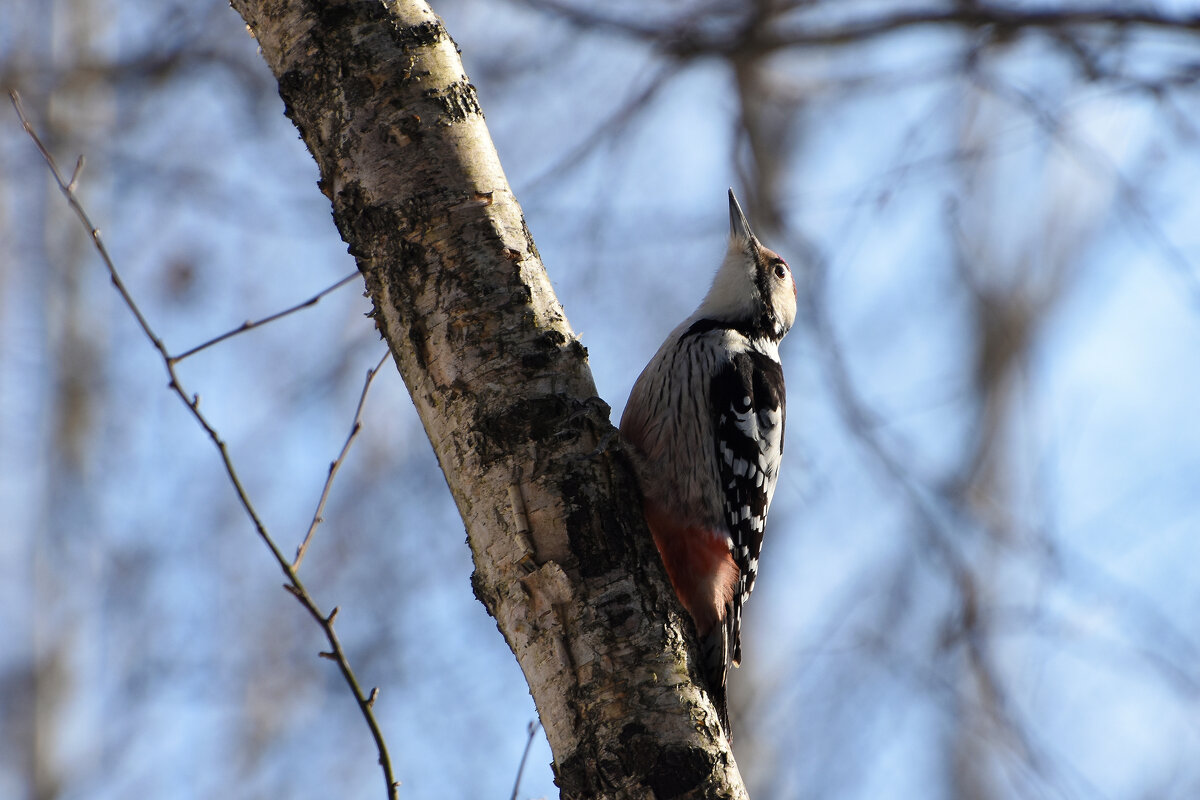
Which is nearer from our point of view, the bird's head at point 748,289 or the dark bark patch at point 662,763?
the dark bark patch at point 662,763

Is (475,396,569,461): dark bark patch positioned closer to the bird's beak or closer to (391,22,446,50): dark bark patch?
(391,22,446,50): dark bark patch

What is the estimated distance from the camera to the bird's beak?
4.94 metres

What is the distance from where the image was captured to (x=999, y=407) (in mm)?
9523

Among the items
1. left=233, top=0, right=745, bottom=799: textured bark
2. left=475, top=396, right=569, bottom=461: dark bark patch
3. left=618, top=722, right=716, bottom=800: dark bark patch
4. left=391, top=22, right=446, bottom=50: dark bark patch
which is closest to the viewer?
left=618, top=722, right=716, bottom=800: dark bark patch

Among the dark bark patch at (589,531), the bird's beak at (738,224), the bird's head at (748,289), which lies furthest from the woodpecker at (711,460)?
the dark bark patch at (589,531)

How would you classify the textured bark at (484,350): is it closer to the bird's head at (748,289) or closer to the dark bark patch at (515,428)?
the dark bark patch at (515,428)

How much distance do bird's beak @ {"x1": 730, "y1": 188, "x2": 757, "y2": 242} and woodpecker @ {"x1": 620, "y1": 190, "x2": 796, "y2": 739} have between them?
599mm

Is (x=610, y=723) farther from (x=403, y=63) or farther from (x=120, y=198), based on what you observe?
(x=120, y=198)

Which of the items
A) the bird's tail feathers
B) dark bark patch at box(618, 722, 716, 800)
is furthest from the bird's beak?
dark bark patch at box(618, 722, 716, 800)

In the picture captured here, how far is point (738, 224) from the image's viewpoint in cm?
501

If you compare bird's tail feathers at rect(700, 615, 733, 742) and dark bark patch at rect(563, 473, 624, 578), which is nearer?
dark bark patch at rect(563, 473, 624, 578)

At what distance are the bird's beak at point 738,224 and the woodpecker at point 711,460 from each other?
1.96 feet

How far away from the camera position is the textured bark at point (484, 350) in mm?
2172

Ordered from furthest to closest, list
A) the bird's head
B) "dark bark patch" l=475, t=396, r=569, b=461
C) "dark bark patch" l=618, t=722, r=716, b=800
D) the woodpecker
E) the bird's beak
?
the bird's beak < the bird's head < the woodpecker < "dark bark patch" l=475, t=396, r=569, b=461 < "dark bark patch" l=618, t=722, r=716, b=800
